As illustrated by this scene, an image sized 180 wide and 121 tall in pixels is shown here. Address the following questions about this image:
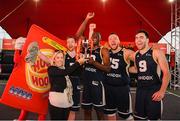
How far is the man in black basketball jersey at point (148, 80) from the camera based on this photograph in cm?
427

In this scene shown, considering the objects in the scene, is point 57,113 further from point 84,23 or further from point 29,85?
point 84,23

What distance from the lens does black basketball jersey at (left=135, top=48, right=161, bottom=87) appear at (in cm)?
432

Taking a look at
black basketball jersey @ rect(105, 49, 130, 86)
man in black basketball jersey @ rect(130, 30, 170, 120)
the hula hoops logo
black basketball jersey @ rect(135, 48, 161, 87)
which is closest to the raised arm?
black basketball jersey @ rect(105, 49, 130, 86)

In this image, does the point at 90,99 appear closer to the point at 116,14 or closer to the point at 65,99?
the point at 65,99

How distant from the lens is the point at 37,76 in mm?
4824

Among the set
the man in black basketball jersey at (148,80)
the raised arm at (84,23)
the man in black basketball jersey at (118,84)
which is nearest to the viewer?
the man in black basketball jersey at (148,80)

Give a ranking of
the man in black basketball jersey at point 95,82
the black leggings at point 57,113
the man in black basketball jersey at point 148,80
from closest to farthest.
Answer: the black leggings at point 57,113 → the man in black basketball jersey at point 148,80 → the man in black basketball jersey at point 95,82

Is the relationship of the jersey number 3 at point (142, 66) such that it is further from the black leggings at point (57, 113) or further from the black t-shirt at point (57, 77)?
the black leggings at point (57, 113)

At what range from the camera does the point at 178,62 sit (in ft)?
43.3

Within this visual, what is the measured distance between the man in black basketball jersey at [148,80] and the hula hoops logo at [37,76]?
5.06ft

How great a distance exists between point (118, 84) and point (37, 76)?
1.42 meters

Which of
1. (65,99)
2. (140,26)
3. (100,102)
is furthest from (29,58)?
(140,26)

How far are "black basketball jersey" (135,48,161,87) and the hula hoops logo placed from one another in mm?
1571

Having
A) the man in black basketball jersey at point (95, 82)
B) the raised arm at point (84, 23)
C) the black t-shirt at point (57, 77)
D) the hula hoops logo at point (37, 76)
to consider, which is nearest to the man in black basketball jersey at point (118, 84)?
the man in black basketball jersey at point (95, 82)
